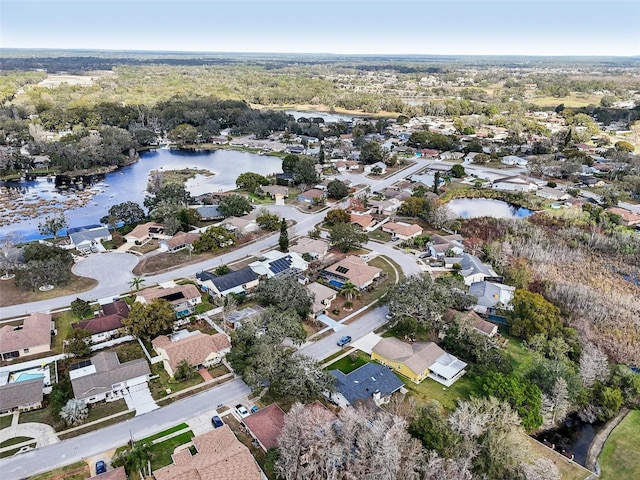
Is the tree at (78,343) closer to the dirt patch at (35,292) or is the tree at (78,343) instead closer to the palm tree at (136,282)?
the palm tree at (136,282)

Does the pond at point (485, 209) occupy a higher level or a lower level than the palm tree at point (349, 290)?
lower

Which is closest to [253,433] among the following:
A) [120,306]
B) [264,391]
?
[264,391]

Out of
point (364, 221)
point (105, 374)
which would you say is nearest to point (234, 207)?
point (364, 221)

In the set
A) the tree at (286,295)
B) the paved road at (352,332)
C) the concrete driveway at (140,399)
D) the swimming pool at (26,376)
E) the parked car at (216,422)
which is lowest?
the paved road at (352,332)

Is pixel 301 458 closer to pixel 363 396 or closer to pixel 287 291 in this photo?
pixel 363 396

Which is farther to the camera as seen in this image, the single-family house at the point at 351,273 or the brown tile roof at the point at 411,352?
the single-family house at the point at 351,273

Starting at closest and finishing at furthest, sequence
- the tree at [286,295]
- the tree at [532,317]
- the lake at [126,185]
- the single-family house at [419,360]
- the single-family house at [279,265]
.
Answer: the single-family house at [419,360] → the tree at [532,317] → the tree at [286,295] → the single-family house at [279,265] → the lake at [126,185]

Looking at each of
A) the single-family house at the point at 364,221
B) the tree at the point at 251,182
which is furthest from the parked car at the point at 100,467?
the tree at the point at 251,182
